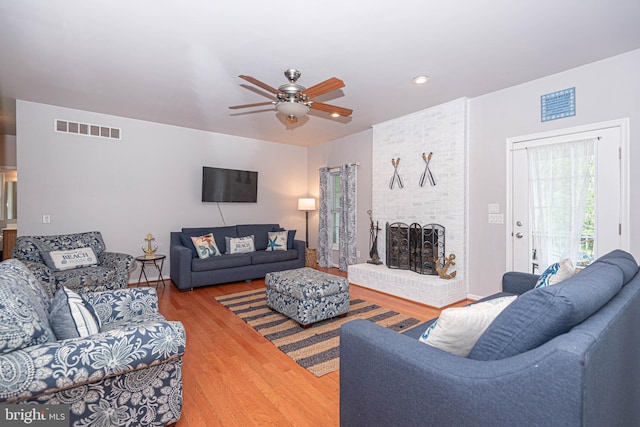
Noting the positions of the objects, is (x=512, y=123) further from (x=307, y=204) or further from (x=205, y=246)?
(x=205, y=246)

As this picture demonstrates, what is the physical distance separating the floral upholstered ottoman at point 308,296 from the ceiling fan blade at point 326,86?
181 cm

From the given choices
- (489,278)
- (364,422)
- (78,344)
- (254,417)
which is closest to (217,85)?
(78,344)

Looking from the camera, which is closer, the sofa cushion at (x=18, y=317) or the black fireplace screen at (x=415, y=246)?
the sofa cushion at (x=18, y=317)

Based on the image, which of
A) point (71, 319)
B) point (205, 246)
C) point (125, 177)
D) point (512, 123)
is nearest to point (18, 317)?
point (71, 319)

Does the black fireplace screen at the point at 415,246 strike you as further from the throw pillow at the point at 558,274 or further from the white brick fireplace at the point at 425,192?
the throw pillow at the point at 558,274

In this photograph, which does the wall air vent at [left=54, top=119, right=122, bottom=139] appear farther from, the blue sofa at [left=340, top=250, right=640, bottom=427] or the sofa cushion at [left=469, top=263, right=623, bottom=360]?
the sofa cushion at [left=469, top=263, right=623, bottom=360]

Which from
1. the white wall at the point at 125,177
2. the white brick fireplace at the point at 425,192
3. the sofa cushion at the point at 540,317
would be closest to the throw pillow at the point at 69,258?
the white wall at the point at 125,177

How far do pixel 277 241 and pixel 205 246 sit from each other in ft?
4.07

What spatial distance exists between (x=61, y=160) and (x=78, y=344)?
13.1 ft

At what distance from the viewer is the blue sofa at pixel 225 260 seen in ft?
14.4

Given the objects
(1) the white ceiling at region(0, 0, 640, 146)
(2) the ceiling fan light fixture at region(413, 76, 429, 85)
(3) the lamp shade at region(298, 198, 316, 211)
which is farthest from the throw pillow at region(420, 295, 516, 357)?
(3) the lamp shade at region(298, 198, 316, 211)

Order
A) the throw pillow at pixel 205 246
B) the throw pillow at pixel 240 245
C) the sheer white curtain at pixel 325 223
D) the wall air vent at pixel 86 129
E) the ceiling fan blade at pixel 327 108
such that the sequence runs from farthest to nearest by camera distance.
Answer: the sheer white curtain at pixel 325 223, the throw pillow at pixel 240 245, the throw pillow at pixel 205 246, the wall air vent at pixel 86 129, the ceiling fan blade at pixel 327 108

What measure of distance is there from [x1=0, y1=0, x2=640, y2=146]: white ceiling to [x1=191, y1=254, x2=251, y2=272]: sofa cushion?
2234mm

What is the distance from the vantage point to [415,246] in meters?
4.32
